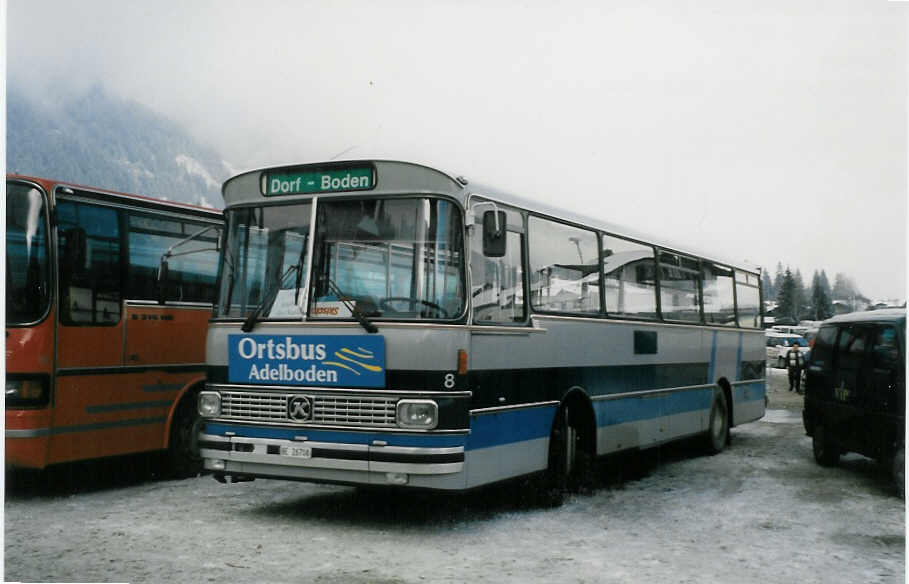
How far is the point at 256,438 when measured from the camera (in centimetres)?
776

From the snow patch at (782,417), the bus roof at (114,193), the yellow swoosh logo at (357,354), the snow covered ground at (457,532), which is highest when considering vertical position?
the bus roof at (114,193)

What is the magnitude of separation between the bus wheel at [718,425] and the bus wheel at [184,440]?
6.41 metres

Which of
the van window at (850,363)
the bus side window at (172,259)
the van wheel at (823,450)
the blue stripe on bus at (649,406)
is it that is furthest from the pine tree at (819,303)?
the bus side window at (172,259)

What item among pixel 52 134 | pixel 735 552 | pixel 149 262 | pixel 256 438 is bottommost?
pixel 735 552

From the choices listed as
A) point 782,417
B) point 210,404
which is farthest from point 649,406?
point 782,417

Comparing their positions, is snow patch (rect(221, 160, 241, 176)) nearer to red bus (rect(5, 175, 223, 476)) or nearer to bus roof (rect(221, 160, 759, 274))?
bus roof (rect(221, 160, 759, 274))

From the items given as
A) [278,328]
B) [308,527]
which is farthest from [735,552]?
[278,328]

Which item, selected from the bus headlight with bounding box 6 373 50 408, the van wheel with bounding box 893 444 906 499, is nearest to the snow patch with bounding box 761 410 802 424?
the van wheel with bounding box 893 444 906 499

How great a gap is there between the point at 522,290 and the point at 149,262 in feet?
12.5

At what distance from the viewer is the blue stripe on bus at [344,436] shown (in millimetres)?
7223

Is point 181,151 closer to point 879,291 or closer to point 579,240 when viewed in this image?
point 579,240

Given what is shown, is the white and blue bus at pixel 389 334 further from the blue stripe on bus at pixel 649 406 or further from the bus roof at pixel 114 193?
the bus roof at pixel 114 193

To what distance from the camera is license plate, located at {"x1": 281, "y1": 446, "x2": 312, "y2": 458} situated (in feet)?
24.6

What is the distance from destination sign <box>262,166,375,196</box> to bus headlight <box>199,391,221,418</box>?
5.47 ft
